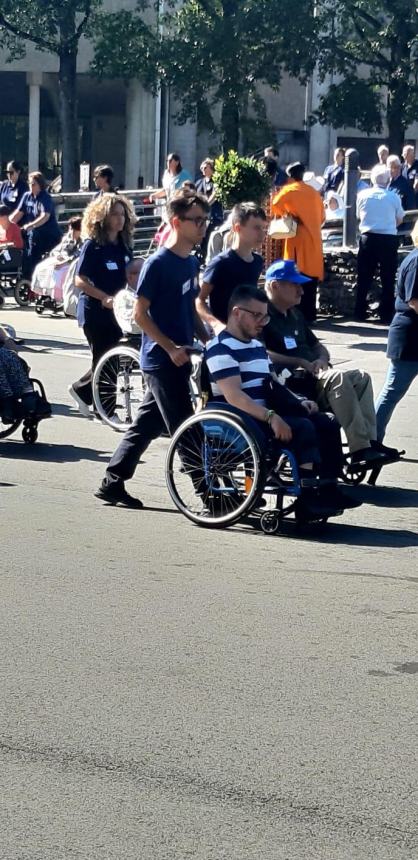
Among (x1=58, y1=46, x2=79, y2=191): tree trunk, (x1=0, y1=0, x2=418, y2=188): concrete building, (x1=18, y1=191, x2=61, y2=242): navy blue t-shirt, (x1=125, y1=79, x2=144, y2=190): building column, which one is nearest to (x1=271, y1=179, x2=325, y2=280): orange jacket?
(x1=18, y1=191, x2=61, y2=242): navy blue t-shirt

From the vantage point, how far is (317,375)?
29.0 feet

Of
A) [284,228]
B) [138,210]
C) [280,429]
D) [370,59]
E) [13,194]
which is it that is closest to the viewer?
[280,429]

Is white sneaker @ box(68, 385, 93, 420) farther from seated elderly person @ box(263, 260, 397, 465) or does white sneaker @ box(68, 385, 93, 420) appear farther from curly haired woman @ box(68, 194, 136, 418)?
seated elderly person @ box(263, 260, 397, 465)

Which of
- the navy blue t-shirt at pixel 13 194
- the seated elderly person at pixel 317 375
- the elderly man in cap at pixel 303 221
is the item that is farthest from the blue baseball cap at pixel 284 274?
the navy blue t-shirt at pixel 13 194

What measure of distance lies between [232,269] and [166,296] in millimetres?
911

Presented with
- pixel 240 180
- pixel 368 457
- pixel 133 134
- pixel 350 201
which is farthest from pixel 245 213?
pixel 133 134

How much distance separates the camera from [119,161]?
4925cm

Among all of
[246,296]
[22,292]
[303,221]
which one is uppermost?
[303,221]

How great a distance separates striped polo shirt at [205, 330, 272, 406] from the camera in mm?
7832

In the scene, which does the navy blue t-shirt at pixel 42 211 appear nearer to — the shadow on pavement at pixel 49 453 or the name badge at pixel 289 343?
the shadow on pavement at pixel 49 453

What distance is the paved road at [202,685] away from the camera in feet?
13.5

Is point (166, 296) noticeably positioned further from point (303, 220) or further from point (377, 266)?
point (377, 266)

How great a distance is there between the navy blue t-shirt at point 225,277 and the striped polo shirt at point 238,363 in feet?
3.24

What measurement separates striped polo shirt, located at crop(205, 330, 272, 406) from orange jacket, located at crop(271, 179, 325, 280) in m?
7.89
